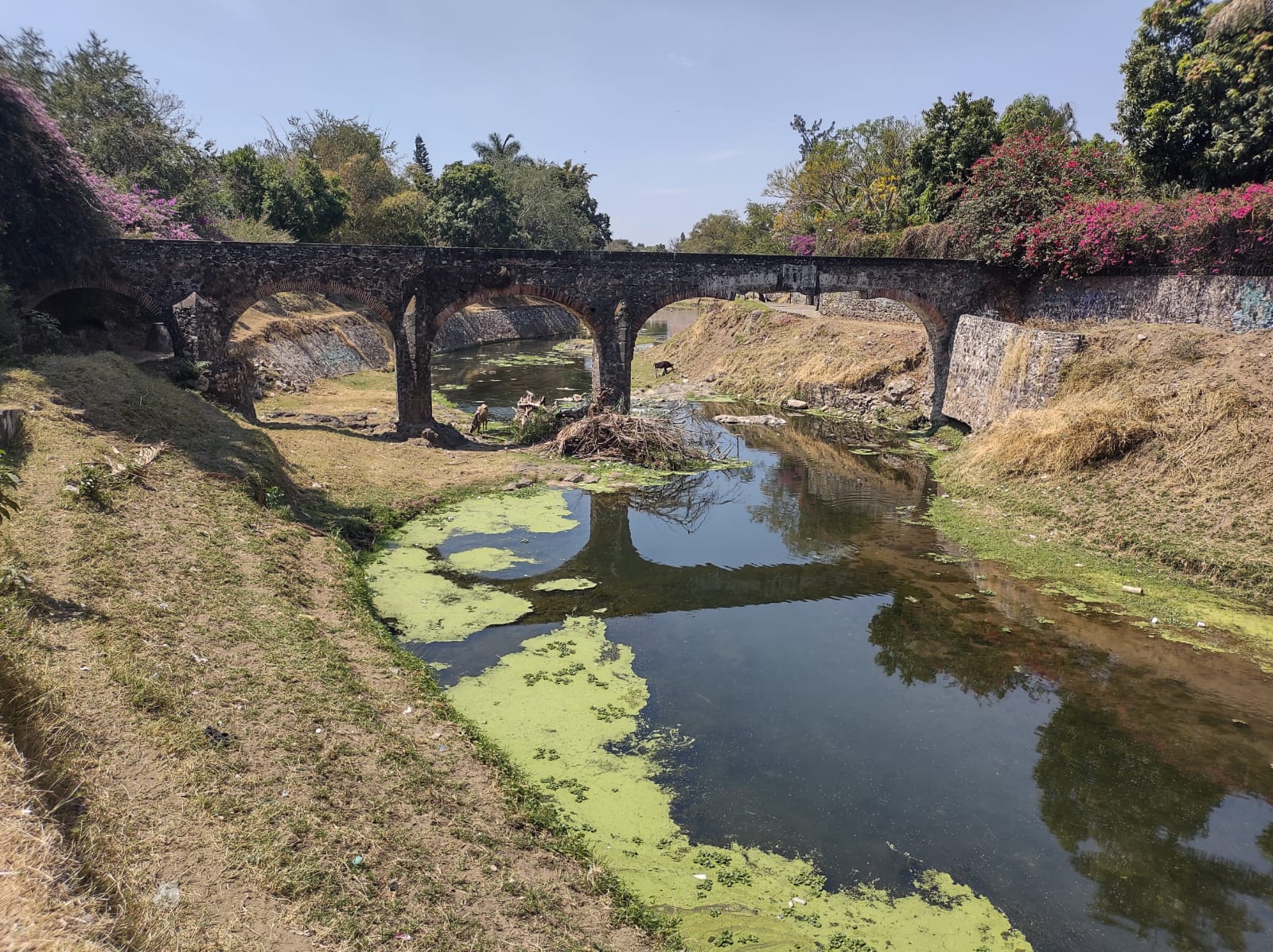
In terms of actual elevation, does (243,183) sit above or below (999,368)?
above

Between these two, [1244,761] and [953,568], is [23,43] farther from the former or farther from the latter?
[1244,761]

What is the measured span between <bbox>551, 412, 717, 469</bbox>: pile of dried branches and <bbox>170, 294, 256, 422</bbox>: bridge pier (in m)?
7.44

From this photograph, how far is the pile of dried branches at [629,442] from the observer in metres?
18.1

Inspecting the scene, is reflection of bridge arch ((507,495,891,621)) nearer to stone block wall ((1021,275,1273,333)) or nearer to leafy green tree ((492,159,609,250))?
stone block wall ((1021,275,1273,333))

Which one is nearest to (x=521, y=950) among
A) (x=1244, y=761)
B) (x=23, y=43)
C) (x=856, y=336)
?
(x=1244, y=761)

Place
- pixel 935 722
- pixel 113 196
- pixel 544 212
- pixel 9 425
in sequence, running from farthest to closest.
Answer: pixel 544 212 → pixel 113 196 → pixel 9 425 → pixel 935 722

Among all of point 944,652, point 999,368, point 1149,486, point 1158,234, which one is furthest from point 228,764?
point 1158,234

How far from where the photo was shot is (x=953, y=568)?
12.4 m

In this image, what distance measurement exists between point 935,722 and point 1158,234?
1579cm

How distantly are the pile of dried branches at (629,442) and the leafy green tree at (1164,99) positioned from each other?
14458 millimetres

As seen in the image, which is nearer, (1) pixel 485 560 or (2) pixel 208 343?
(1) pixel 485 560

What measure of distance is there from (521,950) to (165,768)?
9.67ft

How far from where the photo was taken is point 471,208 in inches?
1737

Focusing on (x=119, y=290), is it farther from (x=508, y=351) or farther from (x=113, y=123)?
(x=508, y=351)
